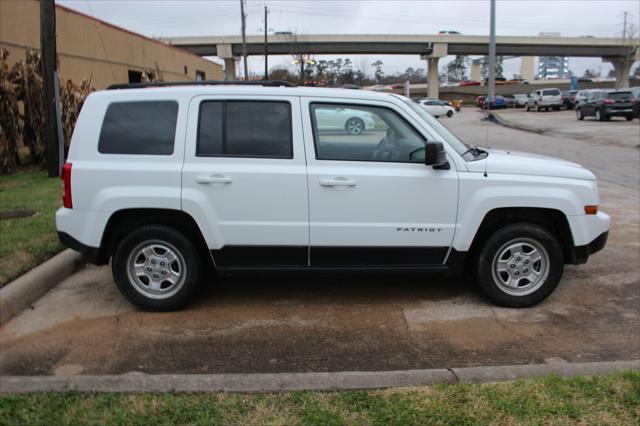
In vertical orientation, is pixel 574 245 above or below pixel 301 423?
above

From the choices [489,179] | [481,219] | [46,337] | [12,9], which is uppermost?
[12,9]

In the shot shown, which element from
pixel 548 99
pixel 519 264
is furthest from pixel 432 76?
pixel 519 264

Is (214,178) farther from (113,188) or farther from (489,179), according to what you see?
(489,179)

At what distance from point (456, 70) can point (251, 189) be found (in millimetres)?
133558

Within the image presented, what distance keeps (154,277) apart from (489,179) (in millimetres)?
2961

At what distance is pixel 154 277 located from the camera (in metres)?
4.78

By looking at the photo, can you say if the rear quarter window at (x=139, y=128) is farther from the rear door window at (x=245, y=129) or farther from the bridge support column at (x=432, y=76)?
the bridge support column at (x=432, y=76)

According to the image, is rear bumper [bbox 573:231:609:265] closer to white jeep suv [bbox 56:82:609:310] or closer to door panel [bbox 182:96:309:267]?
white jeep suv [bbox 56:82:609:310]

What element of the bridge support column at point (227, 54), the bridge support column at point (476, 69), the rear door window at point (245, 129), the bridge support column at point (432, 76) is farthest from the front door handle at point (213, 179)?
the bridge support column at point (476, 69)

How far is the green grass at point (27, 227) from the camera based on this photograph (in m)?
5.51

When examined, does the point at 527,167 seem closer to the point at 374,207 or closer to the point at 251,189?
the point at 374,207

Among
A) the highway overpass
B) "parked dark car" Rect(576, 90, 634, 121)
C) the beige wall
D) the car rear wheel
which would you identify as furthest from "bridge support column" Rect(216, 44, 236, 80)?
the car rear wheel

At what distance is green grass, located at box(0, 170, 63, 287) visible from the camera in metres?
5.51

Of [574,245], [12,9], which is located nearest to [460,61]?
[12,9]
